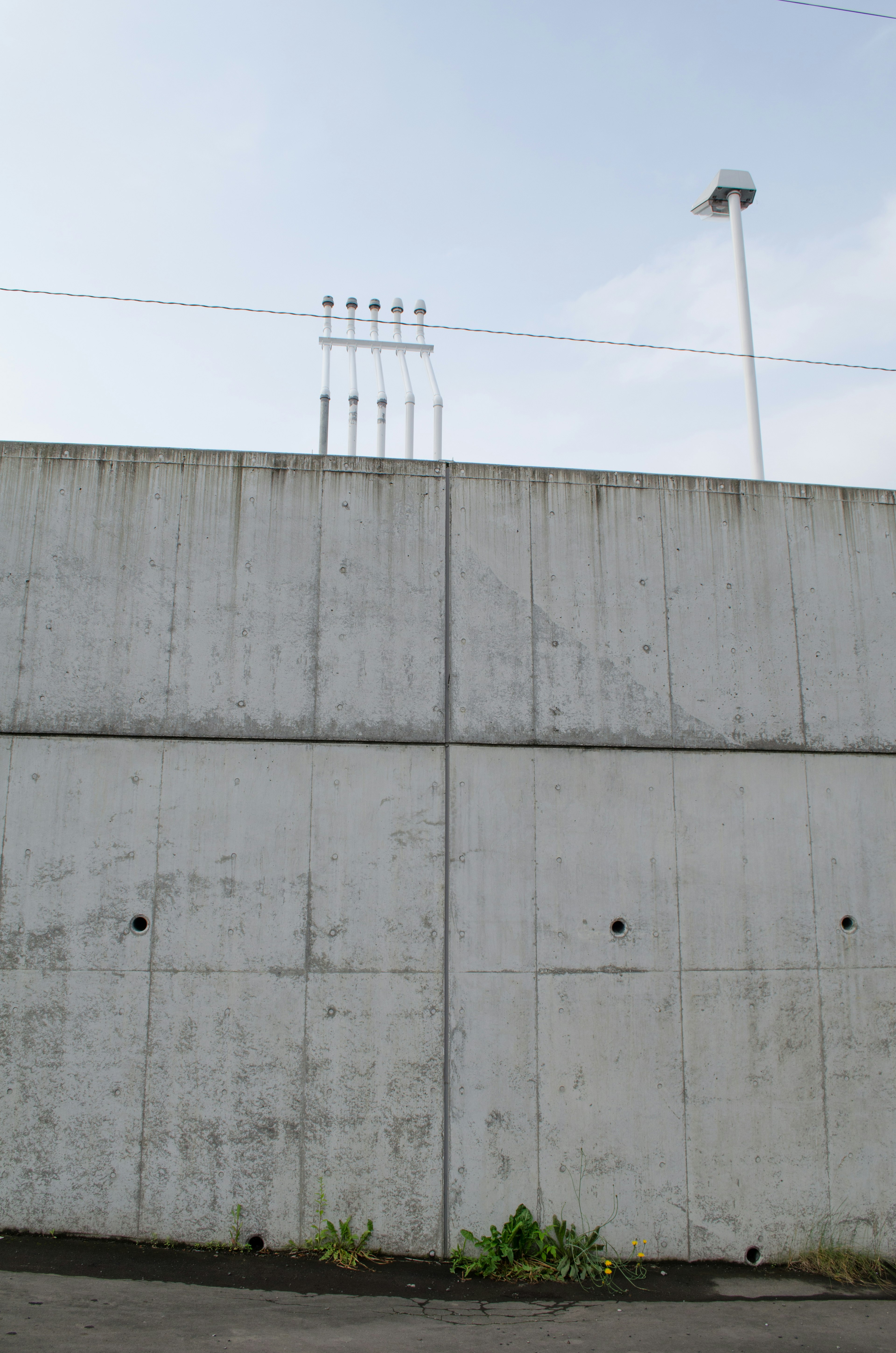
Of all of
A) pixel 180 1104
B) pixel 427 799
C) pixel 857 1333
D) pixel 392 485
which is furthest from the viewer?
pixel 392 485

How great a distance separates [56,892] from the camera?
17.3 feet

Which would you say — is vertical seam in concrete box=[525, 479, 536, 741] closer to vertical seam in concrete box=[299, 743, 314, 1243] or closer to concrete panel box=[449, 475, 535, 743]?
concrete panel box=[449, 475, 535, 743]

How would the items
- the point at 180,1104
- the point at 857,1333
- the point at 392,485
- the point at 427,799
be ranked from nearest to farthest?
the point at 857,1333
the point at 180,1104
the point at 427,799
the point at 392,485

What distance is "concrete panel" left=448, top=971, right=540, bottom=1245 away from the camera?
5078 mm

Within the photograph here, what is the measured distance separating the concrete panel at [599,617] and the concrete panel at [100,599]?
2.59 m

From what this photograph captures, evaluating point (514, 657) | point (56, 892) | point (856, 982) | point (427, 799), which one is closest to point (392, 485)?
point (514, 657)

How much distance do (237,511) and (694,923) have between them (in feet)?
13.9

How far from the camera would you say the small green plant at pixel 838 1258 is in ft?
16.8

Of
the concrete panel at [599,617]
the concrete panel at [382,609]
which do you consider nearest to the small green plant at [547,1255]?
the concrete panel at [599,617]

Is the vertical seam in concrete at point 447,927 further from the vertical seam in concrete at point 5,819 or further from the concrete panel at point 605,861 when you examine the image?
the vertical seam in concrete at point 5,819

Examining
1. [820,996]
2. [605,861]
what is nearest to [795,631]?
[605,861]

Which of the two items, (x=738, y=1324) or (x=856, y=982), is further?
(x=856, y=982)

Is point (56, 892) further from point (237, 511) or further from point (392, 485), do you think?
point (392, 485)

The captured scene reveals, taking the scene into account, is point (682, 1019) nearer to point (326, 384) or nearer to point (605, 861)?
point (605, 861)
